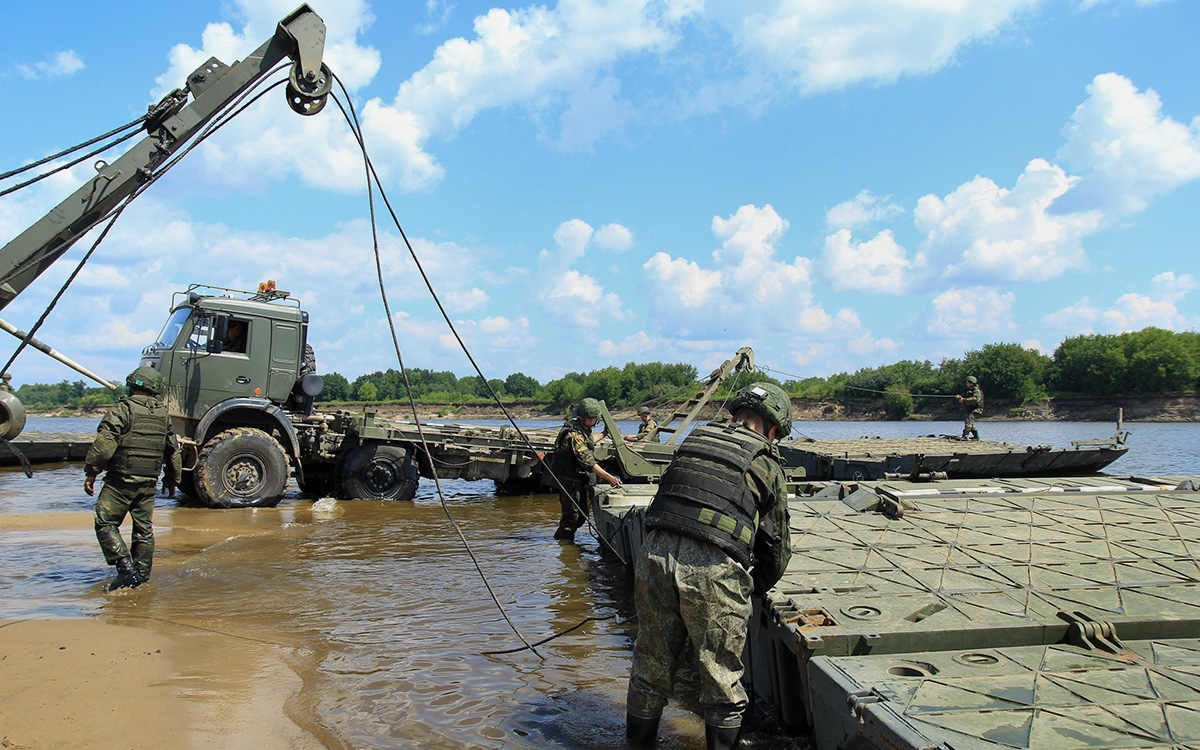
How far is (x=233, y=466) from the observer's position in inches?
437

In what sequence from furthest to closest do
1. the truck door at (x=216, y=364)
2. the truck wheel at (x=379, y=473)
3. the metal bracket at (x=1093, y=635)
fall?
1. the truck wheel at (x=379, y=473)
2. the truck door at (x=216, y=364)
3. the metal bracket at (x=1093, y=635)

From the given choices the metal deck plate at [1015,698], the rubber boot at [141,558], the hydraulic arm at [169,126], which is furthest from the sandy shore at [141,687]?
the hydraulic arm at [169,126]

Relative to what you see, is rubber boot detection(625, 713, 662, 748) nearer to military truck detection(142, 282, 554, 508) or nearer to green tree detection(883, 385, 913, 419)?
military truck detection(142, 282, 554, 508)

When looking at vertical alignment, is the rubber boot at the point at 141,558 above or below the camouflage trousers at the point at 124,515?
below

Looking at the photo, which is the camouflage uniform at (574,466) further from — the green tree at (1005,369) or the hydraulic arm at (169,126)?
the green tree at (1005,369)

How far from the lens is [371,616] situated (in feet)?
19.7

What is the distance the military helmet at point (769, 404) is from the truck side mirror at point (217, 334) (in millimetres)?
9798

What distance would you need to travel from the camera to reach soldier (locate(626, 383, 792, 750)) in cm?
338

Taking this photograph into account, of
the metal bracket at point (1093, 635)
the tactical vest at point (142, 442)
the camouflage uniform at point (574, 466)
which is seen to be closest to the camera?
the metal bracket at point (1093, 635)

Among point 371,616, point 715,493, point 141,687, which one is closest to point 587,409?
point 371,616

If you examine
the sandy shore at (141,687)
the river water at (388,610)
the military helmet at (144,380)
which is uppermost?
the military helmet at (144,380)

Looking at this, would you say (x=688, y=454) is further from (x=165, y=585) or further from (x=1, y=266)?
(x=1, y=266)

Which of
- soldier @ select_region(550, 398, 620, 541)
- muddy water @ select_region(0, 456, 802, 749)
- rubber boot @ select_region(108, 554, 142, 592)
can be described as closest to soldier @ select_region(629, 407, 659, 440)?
muddy water @ select_region(0, 456, 802, 749)

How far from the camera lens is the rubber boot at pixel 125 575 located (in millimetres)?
6465
